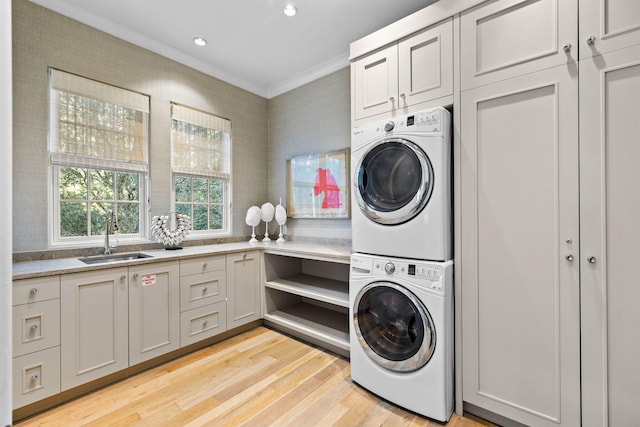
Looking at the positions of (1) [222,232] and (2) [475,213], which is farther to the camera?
(1) [222,232]

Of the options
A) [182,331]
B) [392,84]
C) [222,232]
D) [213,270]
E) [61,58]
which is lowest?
[182,331]

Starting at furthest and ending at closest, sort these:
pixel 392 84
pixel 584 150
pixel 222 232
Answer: pixel 222 232 < pixel 392 84 < pixel 584 150

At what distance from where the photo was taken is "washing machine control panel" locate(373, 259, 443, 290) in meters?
1.70

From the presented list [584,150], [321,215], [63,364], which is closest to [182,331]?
[63,364]

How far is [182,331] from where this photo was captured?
2.43 meters

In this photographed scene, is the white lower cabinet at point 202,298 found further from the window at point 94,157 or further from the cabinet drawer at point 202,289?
the window at point 94,157

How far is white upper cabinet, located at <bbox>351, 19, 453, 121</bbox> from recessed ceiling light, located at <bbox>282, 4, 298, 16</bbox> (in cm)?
64

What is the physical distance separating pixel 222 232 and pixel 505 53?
293cm

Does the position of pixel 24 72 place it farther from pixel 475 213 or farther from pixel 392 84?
pixel 475 213

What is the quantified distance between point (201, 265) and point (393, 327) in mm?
1625

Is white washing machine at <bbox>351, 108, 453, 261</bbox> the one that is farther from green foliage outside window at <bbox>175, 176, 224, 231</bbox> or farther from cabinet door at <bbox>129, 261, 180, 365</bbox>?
green foliage outside window at <bbox>175, 176, 224, 231</bbox>

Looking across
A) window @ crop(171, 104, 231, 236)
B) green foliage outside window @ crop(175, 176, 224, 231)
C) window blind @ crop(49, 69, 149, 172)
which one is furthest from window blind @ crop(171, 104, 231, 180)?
window blind @ crop(49, 69, 149, 172)


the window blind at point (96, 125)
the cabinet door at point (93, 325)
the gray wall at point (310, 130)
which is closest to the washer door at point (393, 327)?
the gray wall at point (310, 130)

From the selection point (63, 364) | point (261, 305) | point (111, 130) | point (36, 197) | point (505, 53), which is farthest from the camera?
point (261, 305)
